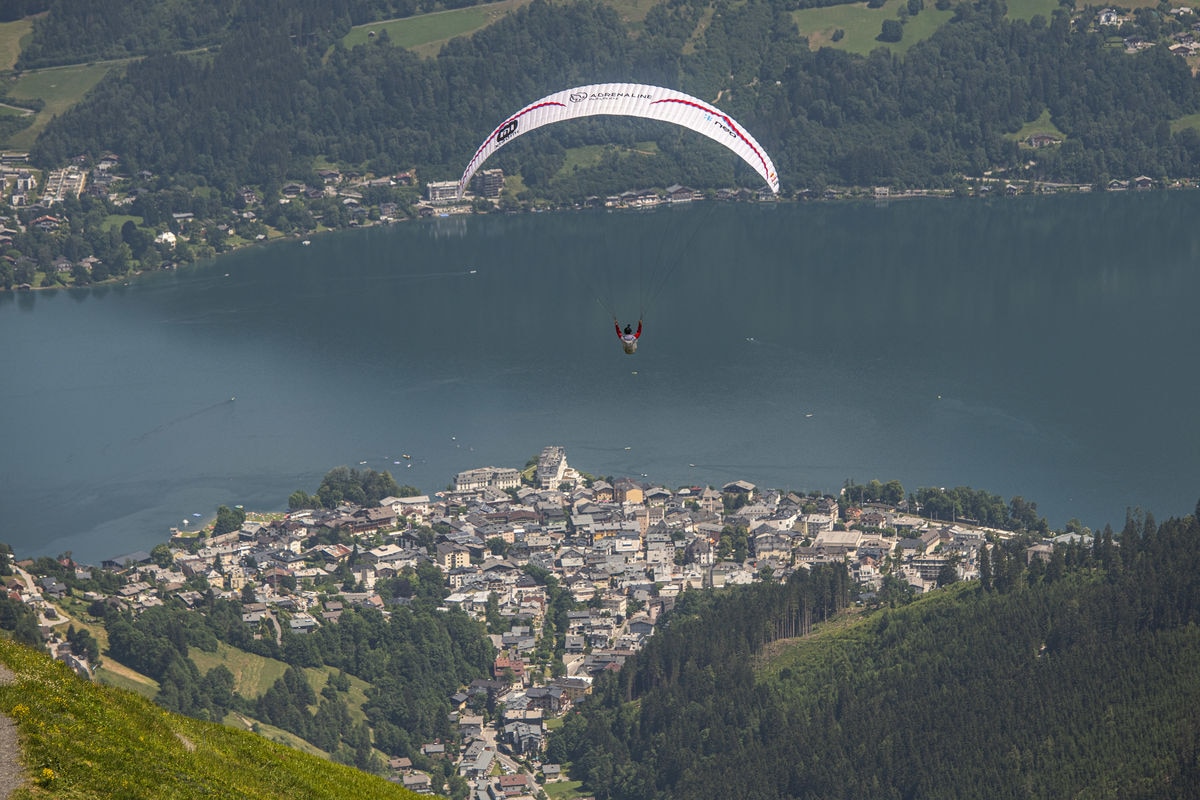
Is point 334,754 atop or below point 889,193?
below

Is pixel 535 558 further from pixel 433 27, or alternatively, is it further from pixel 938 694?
pixel 433 27

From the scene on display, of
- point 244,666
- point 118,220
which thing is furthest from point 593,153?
point 244,666

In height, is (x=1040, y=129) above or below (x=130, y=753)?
above

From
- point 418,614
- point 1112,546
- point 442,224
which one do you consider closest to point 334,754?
point 418,614

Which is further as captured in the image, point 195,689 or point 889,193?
point 889,193

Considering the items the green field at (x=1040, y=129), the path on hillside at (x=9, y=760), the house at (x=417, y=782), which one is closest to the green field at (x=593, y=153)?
the green field at (x=1040, y=129)

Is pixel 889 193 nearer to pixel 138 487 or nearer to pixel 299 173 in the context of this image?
pixel 299 173

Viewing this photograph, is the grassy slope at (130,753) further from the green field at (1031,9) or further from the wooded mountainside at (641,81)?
the green field at (1031,9)
